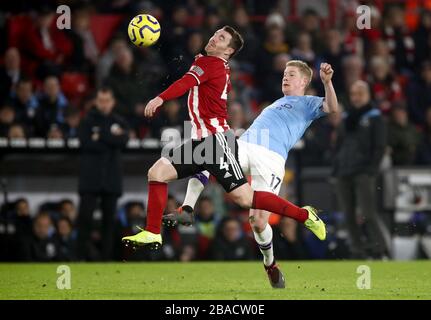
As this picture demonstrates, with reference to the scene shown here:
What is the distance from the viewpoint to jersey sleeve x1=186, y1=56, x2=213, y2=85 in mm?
9461

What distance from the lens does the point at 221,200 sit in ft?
50.7

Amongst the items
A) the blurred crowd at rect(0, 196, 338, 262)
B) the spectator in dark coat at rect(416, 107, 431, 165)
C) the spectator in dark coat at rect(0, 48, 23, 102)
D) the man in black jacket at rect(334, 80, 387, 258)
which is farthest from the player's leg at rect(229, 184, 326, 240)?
the spectator in dark coat at rect(416, 107, 431, 165)

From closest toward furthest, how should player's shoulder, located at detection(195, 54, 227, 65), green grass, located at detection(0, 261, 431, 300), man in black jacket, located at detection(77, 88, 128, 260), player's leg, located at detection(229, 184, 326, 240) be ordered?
green grass, located at detection(0, 261, 431, 300), player's leg, located at detection(229, 184, 326, 240), player's shoulder, located at detection(195, 54, 227, 65), man in black jacket, located at detection(77, 88, 128, 260)

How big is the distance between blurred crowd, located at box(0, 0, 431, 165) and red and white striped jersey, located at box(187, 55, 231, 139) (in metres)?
5.16

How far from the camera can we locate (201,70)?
375 inches

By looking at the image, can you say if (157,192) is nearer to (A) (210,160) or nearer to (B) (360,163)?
(A) (210,160)

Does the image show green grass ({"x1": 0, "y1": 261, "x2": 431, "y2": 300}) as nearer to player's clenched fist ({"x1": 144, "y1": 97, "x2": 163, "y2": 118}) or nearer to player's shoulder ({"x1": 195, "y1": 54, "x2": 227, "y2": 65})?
player's clenched fist ({"x1": 144, "y1": 97, "x2": 163, "y2": 118})

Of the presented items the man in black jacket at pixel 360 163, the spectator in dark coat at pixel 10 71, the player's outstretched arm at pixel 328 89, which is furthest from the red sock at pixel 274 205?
the spectator in dark coat at pixel 10 71

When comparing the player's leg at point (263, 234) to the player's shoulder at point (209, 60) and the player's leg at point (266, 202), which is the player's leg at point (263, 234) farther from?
the player's shoulder at point (209, 60)

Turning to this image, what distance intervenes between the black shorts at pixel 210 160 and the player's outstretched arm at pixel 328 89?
40.3 inches

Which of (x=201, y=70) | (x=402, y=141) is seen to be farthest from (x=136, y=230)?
(x=201, y=70)

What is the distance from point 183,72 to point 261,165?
6.63 m

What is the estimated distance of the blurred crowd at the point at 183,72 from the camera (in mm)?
14773
